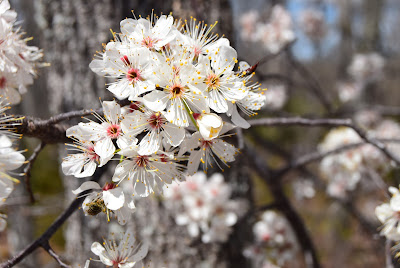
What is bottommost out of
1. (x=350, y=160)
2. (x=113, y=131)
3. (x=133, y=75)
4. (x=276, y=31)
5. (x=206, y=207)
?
(x=206, y=207)

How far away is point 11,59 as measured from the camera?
2.79 feet

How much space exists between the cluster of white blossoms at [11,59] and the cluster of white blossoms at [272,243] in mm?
1522

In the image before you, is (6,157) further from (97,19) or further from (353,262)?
(353,262)

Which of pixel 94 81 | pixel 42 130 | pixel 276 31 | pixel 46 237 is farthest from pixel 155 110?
pixel 276 31

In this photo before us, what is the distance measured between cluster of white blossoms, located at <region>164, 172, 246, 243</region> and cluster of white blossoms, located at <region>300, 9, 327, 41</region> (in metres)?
3.68

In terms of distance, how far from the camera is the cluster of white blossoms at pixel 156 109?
2.13 ft

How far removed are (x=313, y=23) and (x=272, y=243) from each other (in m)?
3.62

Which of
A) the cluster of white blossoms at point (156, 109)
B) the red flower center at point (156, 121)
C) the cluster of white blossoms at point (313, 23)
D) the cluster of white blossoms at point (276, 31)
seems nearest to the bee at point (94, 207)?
the cluster of white blossoms at point (156, 109)

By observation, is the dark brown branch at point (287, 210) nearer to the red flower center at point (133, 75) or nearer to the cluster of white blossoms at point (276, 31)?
the red flower center at point (133, 75)

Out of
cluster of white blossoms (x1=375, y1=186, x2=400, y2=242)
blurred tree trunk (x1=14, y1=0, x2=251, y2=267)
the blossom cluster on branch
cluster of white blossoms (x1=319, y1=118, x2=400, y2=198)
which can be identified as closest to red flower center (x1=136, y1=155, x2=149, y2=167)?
the blossom cluster on branch

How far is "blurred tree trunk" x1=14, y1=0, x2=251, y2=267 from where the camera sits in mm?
1536

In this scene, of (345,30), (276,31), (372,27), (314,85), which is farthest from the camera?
(345,30)

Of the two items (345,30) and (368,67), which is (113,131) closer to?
(368,67)

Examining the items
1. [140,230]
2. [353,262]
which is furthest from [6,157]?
[353,262]
